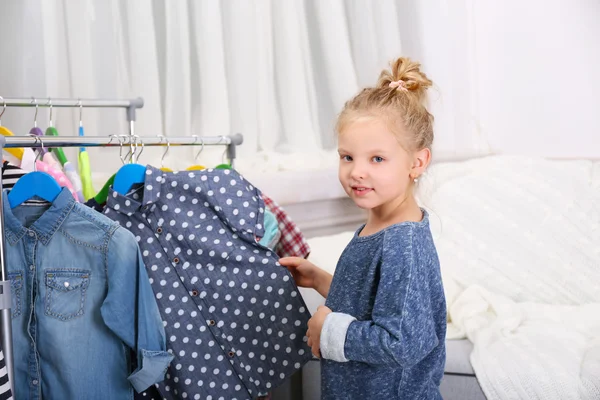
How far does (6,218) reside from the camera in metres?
1.36

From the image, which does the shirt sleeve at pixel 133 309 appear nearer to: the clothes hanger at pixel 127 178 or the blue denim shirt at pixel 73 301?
the blue denim shirt at pixel 73 301

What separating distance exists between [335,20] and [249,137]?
62 cm

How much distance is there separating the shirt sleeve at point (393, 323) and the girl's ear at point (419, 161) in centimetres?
14

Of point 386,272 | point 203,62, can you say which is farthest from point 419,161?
point 203,62

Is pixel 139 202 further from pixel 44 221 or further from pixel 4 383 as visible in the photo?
pixel 4 383

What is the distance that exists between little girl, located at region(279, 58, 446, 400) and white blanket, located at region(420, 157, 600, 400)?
408 mm

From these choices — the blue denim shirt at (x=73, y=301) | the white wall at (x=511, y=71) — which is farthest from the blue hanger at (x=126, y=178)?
the white wall at (x=511, y=71)

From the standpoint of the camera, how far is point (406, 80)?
51.9 inches

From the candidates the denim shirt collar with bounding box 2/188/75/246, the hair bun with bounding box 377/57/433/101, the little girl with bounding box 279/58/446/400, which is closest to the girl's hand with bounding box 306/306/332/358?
the little girl with bounding box 279/58/446/400

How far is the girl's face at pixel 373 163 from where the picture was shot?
1264mm

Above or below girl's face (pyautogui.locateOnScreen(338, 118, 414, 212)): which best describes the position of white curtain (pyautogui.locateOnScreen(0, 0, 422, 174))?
above

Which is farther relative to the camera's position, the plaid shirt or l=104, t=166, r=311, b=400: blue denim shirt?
the plaid shirt

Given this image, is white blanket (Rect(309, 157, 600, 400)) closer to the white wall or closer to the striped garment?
the white wall

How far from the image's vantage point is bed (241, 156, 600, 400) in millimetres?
1657
